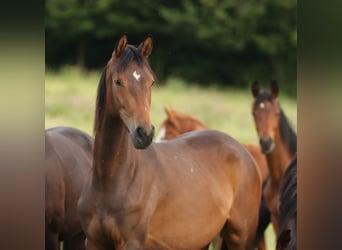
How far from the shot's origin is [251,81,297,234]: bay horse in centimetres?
648

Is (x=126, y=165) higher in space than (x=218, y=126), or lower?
higher

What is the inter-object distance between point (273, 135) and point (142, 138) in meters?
2.95

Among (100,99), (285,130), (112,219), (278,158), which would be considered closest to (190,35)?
(285,130)

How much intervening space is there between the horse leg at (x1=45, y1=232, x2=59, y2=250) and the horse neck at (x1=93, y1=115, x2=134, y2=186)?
0.58 m

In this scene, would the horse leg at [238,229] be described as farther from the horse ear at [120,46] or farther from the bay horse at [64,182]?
the horse ear at [120,46]

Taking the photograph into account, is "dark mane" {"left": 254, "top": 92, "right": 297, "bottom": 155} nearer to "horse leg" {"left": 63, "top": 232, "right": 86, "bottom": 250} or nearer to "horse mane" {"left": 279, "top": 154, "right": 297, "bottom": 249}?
"horse mane" {"left": 279, "top": 154, "right": 297, "bottom": 249}

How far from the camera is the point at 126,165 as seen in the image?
407 centimetres

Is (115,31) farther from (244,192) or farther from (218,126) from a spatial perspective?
(218,126)

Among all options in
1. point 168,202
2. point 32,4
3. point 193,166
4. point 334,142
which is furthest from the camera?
point 193,166

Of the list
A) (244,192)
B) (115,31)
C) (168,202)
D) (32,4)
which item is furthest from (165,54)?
(32,4)

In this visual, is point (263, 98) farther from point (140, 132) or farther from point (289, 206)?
point (140, 132)

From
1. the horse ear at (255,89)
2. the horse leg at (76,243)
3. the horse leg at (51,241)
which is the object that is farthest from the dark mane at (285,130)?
the horse leg at (51,241)

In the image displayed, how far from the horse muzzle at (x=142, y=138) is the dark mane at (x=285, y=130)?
294 centimetres

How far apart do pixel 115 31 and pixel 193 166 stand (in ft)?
4.53
